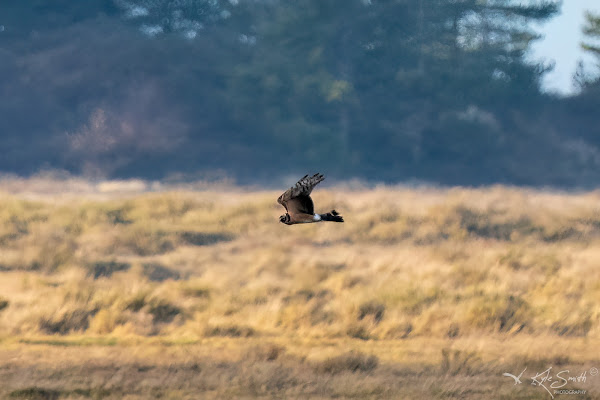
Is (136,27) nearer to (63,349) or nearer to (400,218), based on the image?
(400,218)

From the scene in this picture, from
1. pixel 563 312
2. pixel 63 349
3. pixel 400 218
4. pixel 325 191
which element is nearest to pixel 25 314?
pixel 63 349

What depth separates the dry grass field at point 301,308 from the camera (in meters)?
8.42

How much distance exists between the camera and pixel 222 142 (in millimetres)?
35531

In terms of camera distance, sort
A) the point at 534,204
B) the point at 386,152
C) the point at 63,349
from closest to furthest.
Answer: the point at 63,349 < the point at 534,204 < the point at 386,152

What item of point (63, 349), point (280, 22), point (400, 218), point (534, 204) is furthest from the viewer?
point (280, 22)

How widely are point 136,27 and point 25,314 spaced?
25.4 metres
